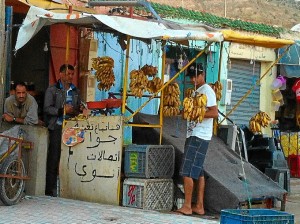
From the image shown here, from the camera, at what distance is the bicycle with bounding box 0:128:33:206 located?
8.79 meters

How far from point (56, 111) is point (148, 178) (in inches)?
67.3

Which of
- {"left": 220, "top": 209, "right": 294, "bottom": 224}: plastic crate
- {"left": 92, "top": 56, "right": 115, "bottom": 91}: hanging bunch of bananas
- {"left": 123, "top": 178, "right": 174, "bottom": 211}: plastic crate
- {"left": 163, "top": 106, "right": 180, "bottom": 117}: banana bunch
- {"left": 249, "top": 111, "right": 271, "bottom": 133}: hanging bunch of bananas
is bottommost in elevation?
{"left": 123, "top": 178, "right": 174, "bottom": 211}: plastic crate

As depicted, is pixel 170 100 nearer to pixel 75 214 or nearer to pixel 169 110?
pixel 169 110

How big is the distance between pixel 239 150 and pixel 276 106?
24.6ft

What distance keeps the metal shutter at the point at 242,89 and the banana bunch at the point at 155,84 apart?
23.0ft

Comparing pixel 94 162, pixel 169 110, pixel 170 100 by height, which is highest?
pixel 170 100

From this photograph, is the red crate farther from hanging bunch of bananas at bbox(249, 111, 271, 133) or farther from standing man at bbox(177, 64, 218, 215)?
standing man at bbox(177, 64, 218, 215)

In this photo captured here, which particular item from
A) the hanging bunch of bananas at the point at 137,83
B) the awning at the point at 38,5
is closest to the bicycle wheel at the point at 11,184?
the hanging bunch of bananas at the point at 137,83

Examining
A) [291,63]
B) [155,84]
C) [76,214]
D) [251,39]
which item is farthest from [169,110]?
[291,63]

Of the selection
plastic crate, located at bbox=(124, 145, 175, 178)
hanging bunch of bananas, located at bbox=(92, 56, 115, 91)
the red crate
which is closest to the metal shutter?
the red crate

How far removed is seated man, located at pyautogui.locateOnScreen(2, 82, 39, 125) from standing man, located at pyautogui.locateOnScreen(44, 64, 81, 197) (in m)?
0.29

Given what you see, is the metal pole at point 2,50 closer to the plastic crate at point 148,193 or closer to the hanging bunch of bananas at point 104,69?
the hanging bunch of bananas at point 104,69

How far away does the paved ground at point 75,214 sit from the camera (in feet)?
26.7

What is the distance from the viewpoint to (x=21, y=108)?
32.2ft
